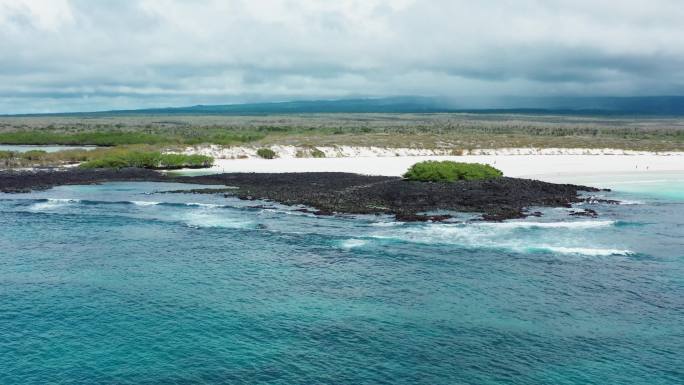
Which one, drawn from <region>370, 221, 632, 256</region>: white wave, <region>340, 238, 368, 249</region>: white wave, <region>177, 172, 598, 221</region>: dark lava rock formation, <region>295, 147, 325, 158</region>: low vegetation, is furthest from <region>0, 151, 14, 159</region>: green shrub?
<region>340, 238, 368, 249</region>: white wave

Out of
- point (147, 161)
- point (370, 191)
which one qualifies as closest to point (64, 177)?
point (147, 161)

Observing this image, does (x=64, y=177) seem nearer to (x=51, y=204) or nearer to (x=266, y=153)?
(x=51, y=204)

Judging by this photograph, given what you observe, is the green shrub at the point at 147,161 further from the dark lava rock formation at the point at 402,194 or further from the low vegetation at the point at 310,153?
the low vegetation at the point at 310,153

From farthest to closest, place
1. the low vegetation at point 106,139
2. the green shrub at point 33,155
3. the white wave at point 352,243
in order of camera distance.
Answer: the low vegetation at point 106,139 → the green shrub at point 33,155 → the white wave at point 352,243

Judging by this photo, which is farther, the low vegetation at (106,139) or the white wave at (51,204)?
the low vegetation at (106,139)

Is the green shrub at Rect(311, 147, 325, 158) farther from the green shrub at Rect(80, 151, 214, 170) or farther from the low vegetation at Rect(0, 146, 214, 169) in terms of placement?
the green shrub at Rect(80, 151, 214, 170)

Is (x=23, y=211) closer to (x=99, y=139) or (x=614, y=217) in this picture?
(x=614, y=217)

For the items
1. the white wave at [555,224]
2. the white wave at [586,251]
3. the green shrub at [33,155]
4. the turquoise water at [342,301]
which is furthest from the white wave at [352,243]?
the green shrub at [33,155]
